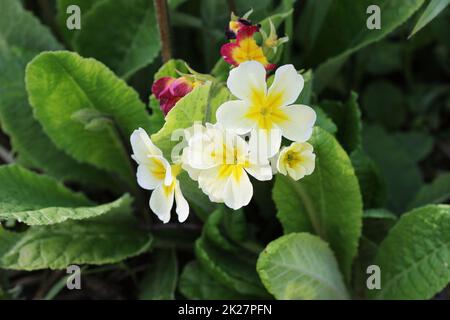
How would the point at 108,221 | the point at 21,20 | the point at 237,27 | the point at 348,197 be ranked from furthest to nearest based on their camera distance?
the point at 21,20, the point at 108,221, the point at 348,197, the point at 237,27

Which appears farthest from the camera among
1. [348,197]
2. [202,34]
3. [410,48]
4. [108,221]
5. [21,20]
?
[410,48]

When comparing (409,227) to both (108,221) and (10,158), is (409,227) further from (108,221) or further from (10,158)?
(10,158)

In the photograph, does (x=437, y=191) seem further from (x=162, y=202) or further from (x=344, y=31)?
(x=162, y=202)

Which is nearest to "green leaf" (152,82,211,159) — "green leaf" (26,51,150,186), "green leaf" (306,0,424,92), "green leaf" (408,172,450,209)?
"green leaf" (26,51,150,186)

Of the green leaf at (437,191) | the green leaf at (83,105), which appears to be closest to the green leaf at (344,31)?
the green leaf at (437,191)
